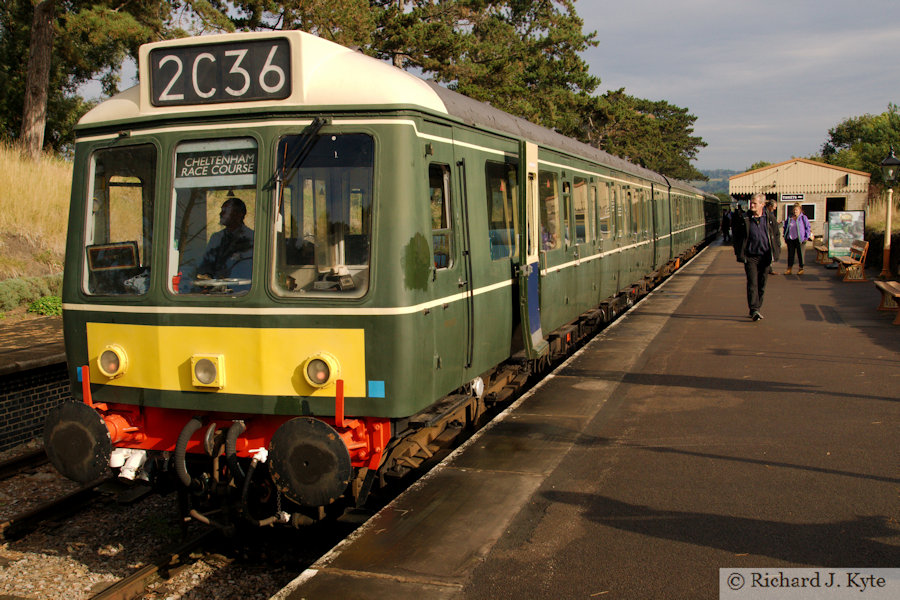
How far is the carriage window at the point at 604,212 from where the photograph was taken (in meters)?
11.7

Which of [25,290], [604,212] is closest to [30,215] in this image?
[25,290]

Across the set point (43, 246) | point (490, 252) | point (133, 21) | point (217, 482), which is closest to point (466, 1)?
point (133, 21)

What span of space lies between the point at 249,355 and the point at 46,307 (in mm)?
10290

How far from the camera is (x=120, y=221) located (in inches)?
210

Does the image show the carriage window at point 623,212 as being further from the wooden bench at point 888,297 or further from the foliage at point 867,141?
the foliage at point 867,141

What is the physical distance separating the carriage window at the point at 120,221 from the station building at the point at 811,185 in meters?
46.2

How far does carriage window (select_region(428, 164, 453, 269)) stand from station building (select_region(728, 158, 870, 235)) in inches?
1766

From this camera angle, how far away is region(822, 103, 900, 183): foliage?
2323 inches

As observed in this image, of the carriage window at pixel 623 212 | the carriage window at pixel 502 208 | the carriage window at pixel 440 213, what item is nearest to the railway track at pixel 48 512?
the carriage window at pixel 440 213

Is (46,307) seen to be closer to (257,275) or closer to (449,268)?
(257,275)

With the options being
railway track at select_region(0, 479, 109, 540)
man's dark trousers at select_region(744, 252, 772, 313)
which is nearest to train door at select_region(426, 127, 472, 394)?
railway track at select_region(0, 479, 109, 540)

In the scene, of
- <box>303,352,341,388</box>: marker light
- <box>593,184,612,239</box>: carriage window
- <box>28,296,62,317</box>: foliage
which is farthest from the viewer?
<box>28,296,62,317</box>: foliage

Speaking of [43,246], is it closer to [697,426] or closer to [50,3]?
[50,3]

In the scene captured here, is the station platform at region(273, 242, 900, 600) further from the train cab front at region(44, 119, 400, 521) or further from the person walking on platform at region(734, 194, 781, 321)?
the person walking on platform at region(734, 194, 781, 321)
